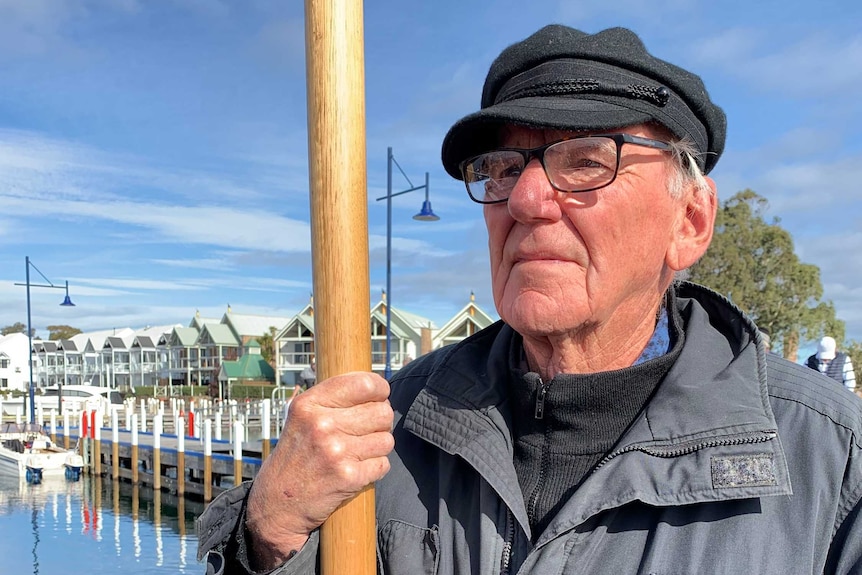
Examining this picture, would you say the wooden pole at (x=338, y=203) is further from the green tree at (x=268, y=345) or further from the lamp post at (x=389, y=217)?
the green tree at (x=268, y=345)

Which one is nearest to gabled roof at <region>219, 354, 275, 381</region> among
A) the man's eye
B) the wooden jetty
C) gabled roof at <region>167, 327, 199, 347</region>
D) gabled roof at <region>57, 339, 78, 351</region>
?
gabled roof at <region>167, 327, 199, 347</region>

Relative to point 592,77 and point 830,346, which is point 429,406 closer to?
point 592,77

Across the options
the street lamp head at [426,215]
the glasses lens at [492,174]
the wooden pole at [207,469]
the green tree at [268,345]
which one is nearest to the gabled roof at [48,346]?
the green tree at [268,345]

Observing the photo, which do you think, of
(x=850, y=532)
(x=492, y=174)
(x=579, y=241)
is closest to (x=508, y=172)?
(x=492, y=174)

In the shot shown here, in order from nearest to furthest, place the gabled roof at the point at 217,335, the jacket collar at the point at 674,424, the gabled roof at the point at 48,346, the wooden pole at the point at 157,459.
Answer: the jacket collar at the point at 674,424 → the wooden pole at the point at 157,459 → the gabled roof at the point at 217,335 → the gabled roof at the point at 48,346

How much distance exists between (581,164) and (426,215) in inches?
672

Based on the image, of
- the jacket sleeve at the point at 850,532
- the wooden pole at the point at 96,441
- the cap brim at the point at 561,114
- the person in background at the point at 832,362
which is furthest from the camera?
the wooden pole at the point at 96,441

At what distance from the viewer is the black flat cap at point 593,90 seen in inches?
76.1

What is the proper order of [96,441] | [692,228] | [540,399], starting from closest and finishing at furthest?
[540,399]
[692,228]
[96,441]

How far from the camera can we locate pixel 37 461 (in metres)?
25.6

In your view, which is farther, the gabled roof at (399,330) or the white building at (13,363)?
the white building at (13,363)

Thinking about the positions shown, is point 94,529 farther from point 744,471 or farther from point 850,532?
point 850,532

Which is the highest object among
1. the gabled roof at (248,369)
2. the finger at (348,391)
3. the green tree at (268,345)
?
the green tree at (268,345)

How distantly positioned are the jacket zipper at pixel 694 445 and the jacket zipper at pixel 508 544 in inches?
10.4
